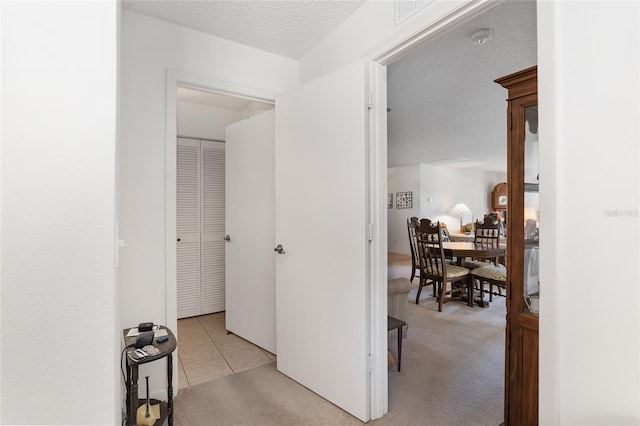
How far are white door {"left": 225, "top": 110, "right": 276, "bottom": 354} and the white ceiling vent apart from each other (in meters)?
1.27

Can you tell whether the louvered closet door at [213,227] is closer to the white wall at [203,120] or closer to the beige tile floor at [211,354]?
the white wall at [203,120]

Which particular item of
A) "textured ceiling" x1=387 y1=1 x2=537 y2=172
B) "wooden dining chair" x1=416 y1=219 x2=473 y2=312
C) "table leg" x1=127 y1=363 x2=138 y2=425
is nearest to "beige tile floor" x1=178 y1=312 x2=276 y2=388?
"table leg" x1=127 y1=363 x2=138 y2=425

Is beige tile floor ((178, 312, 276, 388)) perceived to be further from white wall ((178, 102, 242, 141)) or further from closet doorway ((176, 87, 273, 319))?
white wall ((178, 102, 242, 141))

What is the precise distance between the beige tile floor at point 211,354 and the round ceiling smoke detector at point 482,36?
9.24 ft

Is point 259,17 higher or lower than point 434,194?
higher

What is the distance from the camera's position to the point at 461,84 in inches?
117

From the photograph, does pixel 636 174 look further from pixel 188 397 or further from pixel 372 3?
pixel 188 397

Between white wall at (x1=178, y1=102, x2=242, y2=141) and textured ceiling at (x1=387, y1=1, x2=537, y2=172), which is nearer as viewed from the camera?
textured ceiling at (x1=387, y1=1, x2=537, y2=172)

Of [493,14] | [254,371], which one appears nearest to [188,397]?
[254,371]

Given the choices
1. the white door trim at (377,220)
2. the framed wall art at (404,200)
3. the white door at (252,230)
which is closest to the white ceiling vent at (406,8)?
the white door trim at (377,220)

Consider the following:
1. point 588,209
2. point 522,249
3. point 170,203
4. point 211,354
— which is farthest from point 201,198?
point 588,209

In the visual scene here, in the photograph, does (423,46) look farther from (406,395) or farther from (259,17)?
(406,395)

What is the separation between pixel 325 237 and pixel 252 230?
1.06m

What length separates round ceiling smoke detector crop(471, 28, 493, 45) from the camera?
6.65 feet
